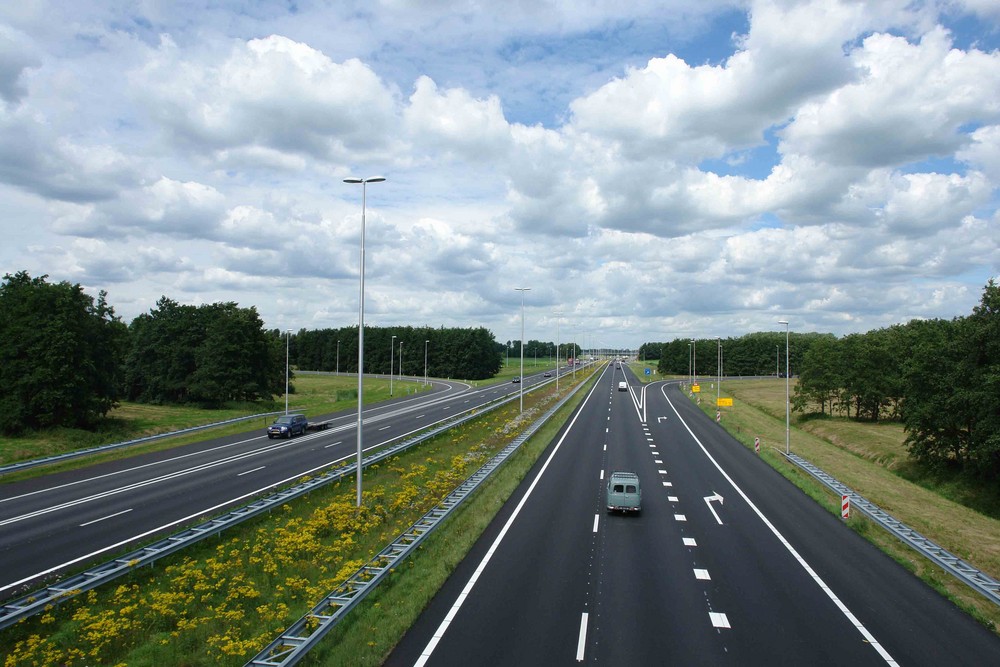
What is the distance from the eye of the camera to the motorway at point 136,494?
762 inches

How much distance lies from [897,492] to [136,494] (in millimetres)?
40152

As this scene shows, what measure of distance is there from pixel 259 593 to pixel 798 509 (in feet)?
73.1

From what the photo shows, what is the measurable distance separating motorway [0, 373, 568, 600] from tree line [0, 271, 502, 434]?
1078cm

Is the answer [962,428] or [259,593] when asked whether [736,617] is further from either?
[962,428]

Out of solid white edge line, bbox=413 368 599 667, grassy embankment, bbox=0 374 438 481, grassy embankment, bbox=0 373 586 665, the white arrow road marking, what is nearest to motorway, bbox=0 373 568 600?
grassy embankment, bbox=0 374 438 481

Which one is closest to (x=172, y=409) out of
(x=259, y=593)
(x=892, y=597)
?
(x=259, y=593)

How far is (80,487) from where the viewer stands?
29672 mm

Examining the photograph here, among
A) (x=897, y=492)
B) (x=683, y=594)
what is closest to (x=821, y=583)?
(x=683, y=594)

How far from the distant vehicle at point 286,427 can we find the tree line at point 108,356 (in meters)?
13.7

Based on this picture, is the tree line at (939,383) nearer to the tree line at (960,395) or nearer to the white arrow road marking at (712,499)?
the tree line at (960,395)

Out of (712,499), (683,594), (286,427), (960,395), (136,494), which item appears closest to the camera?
(683,594)

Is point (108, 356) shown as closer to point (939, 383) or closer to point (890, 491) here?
point (890, 491)

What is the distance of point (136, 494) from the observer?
2802 cm

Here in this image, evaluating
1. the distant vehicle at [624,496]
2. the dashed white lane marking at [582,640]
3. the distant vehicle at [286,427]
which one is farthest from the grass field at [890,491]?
Result: the distant vehicle at [286,427]
